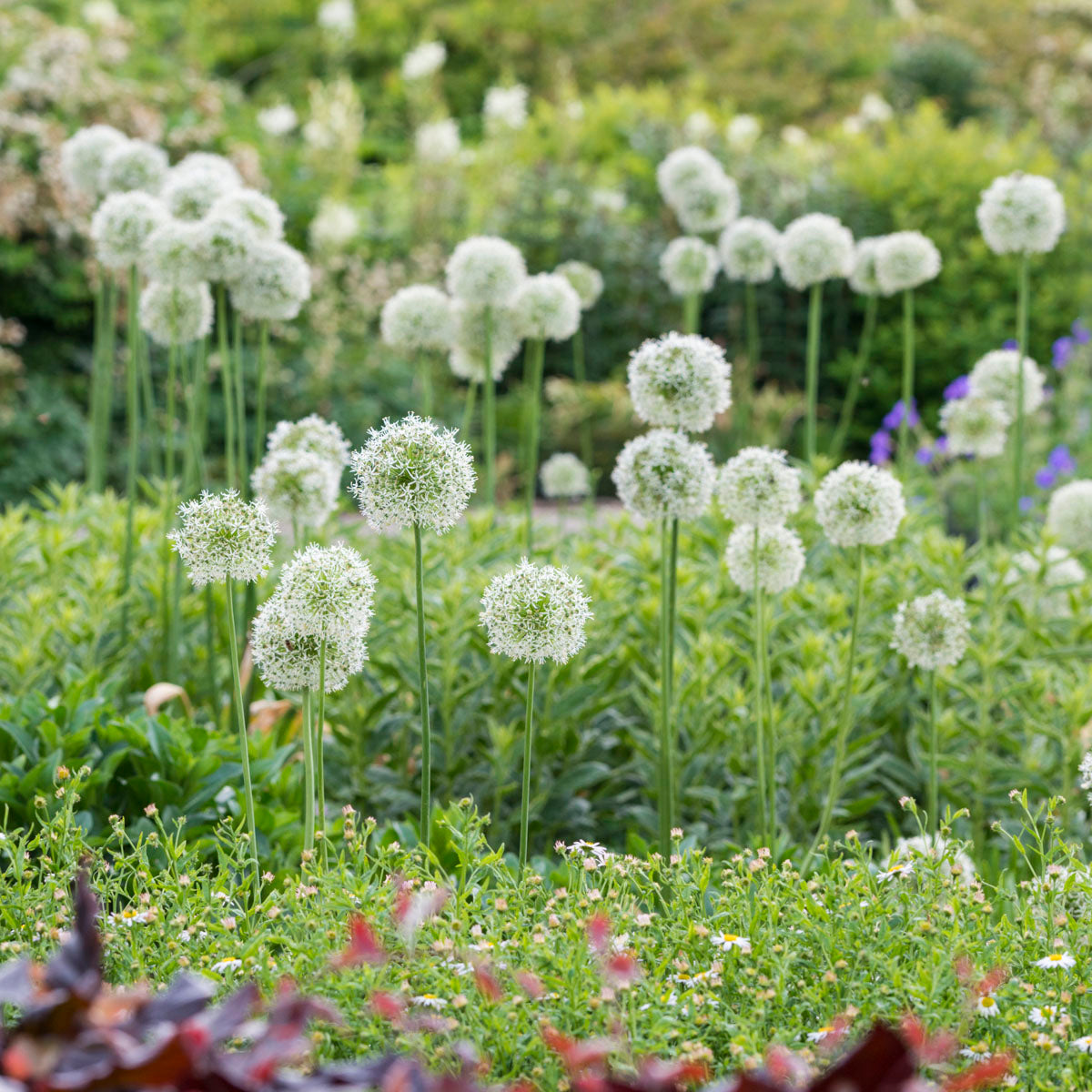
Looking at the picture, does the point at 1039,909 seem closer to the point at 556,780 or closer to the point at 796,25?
the point at 556,780

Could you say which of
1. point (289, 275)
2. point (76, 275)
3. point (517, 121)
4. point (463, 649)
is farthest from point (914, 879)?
point (517, 121)

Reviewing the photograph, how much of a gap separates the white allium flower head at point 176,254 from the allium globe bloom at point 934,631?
1959 mm

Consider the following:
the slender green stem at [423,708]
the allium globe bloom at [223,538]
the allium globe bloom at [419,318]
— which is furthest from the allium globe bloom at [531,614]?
the allium globe bloom at [419,318]

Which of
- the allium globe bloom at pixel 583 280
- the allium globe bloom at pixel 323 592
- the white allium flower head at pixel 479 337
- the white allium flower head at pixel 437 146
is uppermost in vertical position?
the white allium flower head at pixel 437 146

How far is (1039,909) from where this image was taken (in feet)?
7.04

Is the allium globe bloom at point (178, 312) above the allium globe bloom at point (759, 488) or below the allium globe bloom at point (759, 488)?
above

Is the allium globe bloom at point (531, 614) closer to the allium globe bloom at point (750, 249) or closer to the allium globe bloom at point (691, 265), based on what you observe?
the allium globe bloom at point (691, 265)

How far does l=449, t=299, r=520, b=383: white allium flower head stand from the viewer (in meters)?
3.86

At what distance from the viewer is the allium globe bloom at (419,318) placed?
385 cm

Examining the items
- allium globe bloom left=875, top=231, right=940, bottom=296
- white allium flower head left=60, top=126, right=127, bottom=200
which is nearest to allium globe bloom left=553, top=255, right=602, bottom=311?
allium globe bloom left=875, top=231, right=940, bottom=296

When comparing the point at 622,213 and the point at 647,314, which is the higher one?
the point at 622,213

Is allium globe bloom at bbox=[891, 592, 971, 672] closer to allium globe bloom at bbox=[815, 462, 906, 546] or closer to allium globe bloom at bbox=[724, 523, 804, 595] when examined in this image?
allium globe bloom at bbox=[815, 462, 906, 546]

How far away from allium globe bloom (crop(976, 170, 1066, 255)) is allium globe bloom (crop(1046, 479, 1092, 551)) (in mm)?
761

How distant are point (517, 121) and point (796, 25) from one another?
8474mm
